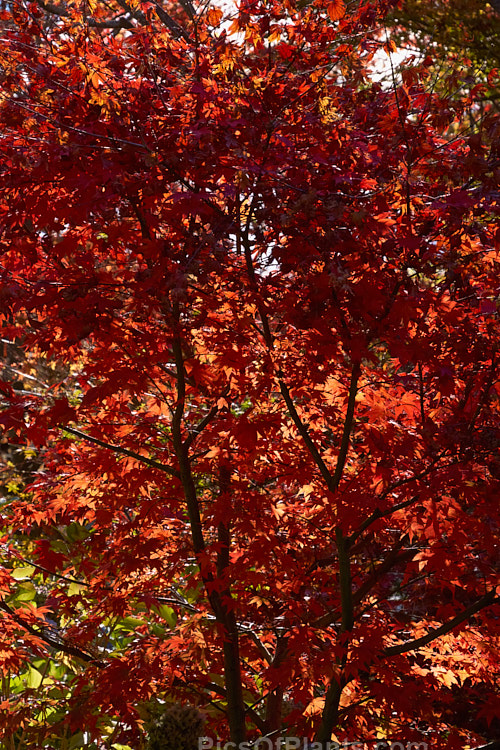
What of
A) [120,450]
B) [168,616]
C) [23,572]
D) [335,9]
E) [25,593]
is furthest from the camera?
[23,572]

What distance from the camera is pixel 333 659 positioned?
2984mm

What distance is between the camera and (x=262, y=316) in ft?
10.0

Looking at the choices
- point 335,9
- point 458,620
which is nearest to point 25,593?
point 458,620

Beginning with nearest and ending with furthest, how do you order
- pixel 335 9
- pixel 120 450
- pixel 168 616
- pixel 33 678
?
pixel 335 9, pixel 120 450, pixel 33 678, pixel 168 616

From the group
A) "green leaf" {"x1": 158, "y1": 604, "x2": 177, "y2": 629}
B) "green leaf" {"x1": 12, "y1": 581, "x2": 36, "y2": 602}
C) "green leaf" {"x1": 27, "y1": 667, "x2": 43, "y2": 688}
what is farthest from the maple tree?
"green leaf" {"x1": 12, "y1": 581, "x2": 36, "y2": 602}

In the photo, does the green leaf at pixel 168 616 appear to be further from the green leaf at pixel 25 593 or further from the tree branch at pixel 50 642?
the tree branch at pixel 50 642

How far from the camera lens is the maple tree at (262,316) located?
2.70 m

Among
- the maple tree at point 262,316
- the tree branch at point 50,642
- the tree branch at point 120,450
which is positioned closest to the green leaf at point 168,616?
the maple tree at point 262,316

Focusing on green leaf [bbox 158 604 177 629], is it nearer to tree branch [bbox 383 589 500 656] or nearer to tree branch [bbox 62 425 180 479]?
tree branch [bbox 62 425 180 479]

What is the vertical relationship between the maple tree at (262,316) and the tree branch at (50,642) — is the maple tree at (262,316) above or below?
above

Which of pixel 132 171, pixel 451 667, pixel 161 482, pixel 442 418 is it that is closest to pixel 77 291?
pixel 132 171

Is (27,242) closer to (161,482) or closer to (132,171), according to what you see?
(132,171)

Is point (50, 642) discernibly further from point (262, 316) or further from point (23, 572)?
point (23, 572)

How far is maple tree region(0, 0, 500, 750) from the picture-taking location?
8.85 feet
